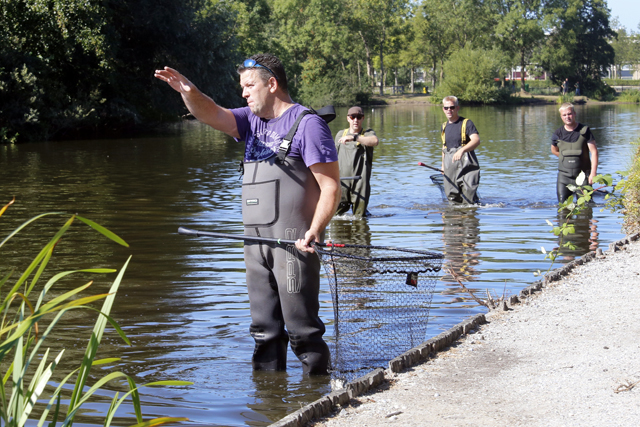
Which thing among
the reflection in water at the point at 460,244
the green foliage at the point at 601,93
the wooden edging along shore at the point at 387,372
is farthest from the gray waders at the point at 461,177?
the green foliage at the point at 601,93

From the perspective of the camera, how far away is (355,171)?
38.7 ft

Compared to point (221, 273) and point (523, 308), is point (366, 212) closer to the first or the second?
point (221, 273)

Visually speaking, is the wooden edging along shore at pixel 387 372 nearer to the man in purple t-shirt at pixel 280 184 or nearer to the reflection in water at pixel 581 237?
the man in purple t-shirt at pixel 280 184

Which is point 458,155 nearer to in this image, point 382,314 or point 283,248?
point 382,314

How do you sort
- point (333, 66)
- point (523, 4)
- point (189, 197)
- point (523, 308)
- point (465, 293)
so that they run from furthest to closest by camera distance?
point (523, 4)
point (333, 66)
point (189, 197)
point (465, 293)
point (523, 308)

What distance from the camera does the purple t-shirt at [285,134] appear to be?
14.4 feet

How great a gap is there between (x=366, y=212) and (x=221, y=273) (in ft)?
15.0

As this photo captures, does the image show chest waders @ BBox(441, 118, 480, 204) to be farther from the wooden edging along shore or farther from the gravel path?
the gravel path

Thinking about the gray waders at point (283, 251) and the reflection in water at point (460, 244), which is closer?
the gray waders at point (283, 251)

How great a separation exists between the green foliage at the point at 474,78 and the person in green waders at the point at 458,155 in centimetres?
6943

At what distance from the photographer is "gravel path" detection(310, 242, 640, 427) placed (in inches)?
152

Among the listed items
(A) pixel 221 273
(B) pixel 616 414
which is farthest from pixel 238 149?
(B) pixel 616 414

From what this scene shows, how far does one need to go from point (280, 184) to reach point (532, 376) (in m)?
1.91

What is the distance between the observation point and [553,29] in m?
103
